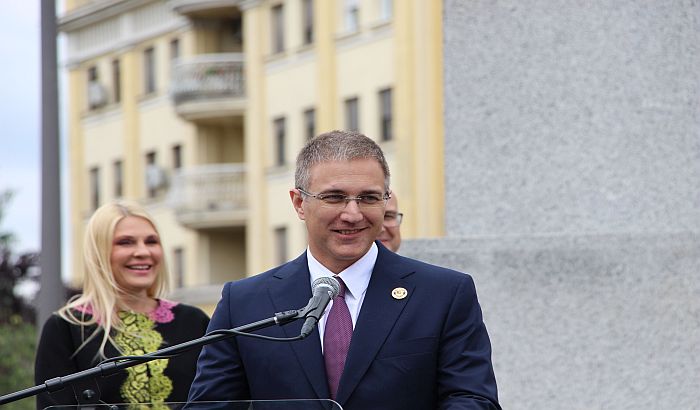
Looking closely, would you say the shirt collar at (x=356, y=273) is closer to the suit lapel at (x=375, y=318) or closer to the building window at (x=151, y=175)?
the suit lapel at (x=375, y=318)

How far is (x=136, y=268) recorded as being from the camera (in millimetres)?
9000

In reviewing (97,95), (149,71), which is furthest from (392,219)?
(97,95)

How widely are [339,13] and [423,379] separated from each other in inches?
1620

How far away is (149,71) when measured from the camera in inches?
2259

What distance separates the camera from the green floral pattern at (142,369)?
8.76 meters

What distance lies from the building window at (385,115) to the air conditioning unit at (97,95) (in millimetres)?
16470

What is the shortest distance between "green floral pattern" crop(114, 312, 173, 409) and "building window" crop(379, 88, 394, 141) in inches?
1400

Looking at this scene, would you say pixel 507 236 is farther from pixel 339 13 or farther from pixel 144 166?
pixel 144 166

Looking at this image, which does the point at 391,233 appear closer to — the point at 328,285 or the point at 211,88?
the point at 328,285

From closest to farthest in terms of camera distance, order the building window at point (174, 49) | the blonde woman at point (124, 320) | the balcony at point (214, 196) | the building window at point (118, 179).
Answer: the blonde woman at point (124, 320) < the balcony at point (214, 196) < the building window at point (174, 49) < the building window at point (118, 179)

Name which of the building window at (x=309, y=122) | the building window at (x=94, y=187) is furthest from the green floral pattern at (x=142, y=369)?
the building window at (x=94, y=187)

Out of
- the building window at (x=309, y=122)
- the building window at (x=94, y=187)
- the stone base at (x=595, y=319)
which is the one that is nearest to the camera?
the stone base at (x=595, y=319)

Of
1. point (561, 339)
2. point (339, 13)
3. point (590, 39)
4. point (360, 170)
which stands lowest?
point (561, 339)

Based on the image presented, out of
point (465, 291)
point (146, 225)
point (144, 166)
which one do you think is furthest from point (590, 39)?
point (144, 166)
